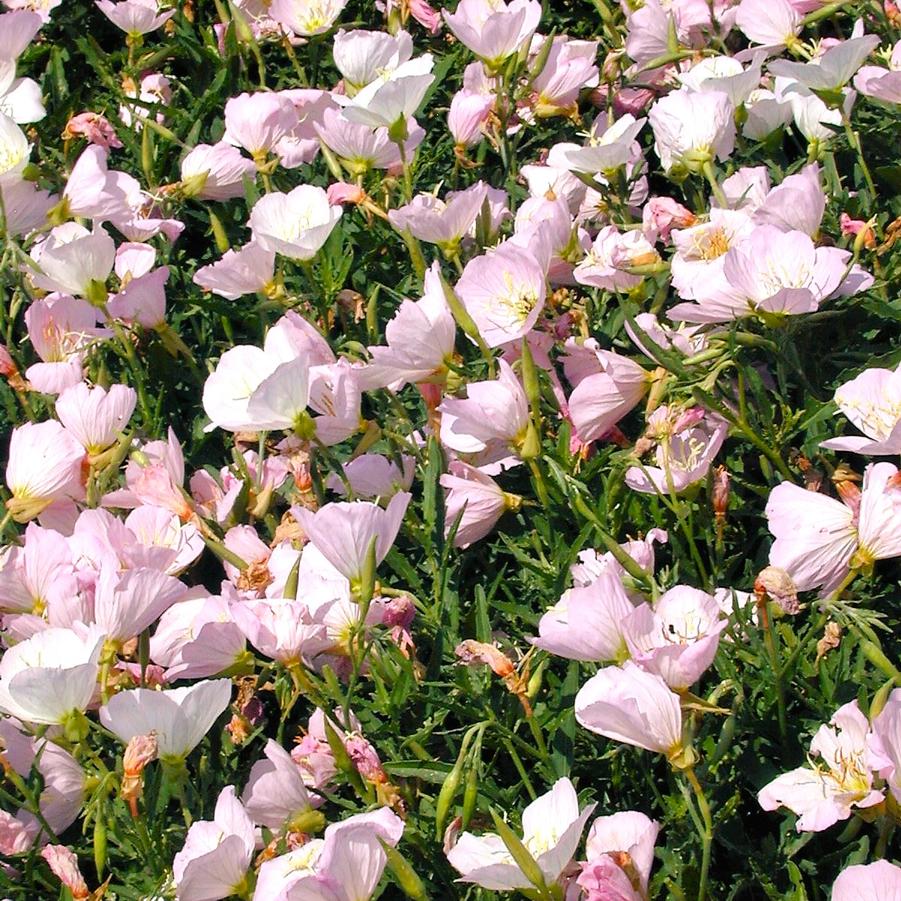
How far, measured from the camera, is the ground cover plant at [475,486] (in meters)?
1.17

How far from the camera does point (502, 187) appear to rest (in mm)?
1970

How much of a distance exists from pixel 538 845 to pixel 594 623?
0.19 metres

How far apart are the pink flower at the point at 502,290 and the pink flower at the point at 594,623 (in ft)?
1.37

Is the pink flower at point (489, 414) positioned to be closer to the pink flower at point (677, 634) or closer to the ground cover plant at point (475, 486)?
the ground cover plant at point (475, 486)

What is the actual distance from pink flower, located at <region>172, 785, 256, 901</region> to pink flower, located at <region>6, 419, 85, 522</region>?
0.49 m

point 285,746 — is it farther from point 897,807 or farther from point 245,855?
point 897,807

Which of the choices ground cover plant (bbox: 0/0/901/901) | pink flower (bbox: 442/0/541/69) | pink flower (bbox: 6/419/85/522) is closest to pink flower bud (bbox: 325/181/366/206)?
ground cover plant (bbox: 0/0/901/901)

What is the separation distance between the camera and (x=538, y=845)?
111 centimetres

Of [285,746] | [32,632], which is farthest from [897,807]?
[32,632]

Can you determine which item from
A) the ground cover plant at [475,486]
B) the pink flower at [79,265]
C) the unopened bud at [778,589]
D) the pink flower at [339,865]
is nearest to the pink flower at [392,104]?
the ground cover plant at [475,486]

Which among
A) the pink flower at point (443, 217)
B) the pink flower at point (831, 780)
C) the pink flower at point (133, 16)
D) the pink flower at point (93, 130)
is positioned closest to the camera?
the pink flower at point (831, 780)

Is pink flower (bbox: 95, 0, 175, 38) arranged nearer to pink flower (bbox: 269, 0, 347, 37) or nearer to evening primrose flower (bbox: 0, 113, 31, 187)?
pink flower (bbox: 269, 0, 347, 37)

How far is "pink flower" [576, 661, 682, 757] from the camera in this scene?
1066 millimetres

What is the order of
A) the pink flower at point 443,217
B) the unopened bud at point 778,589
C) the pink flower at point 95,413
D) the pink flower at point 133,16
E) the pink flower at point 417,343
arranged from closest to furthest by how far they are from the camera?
the unopened bud at point 778,589, the pink flower at point 417,343, the pink flower at point 95,413, the pink flower at point 443,217, the pink flower at point 133,16
